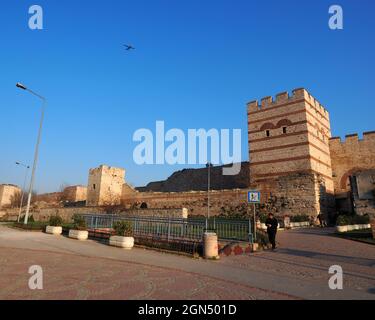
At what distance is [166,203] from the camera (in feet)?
102

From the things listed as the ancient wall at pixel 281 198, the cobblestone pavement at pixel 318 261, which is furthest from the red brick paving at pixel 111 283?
the ancient wall at pixel 281 198

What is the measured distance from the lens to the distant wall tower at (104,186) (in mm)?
37531

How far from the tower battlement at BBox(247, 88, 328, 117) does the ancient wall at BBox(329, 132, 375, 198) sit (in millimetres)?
4332

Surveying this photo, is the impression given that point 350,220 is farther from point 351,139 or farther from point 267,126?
point 351,139

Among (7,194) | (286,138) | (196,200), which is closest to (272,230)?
(286,138)

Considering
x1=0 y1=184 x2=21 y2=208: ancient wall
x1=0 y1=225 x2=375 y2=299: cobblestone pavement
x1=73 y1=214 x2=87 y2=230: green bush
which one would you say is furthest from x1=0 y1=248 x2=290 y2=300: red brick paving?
x1=0 y1=184 x2=21 y2=208: ancient wall

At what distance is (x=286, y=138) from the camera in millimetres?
25938

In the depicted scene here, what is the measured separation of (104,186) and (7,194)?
1543 inches

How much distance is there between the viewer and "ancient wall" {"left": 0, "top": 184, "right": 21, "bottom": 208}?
2435 inches

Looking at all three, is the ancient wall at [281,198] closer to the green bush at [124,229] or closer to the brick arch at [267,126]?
the brick arch at [267,126]

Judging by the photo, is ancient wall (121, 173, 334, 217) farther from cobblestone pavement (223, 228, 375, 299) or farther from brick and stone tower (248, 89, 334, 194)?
cobblestone pavement (223, 228, 375, 299)
